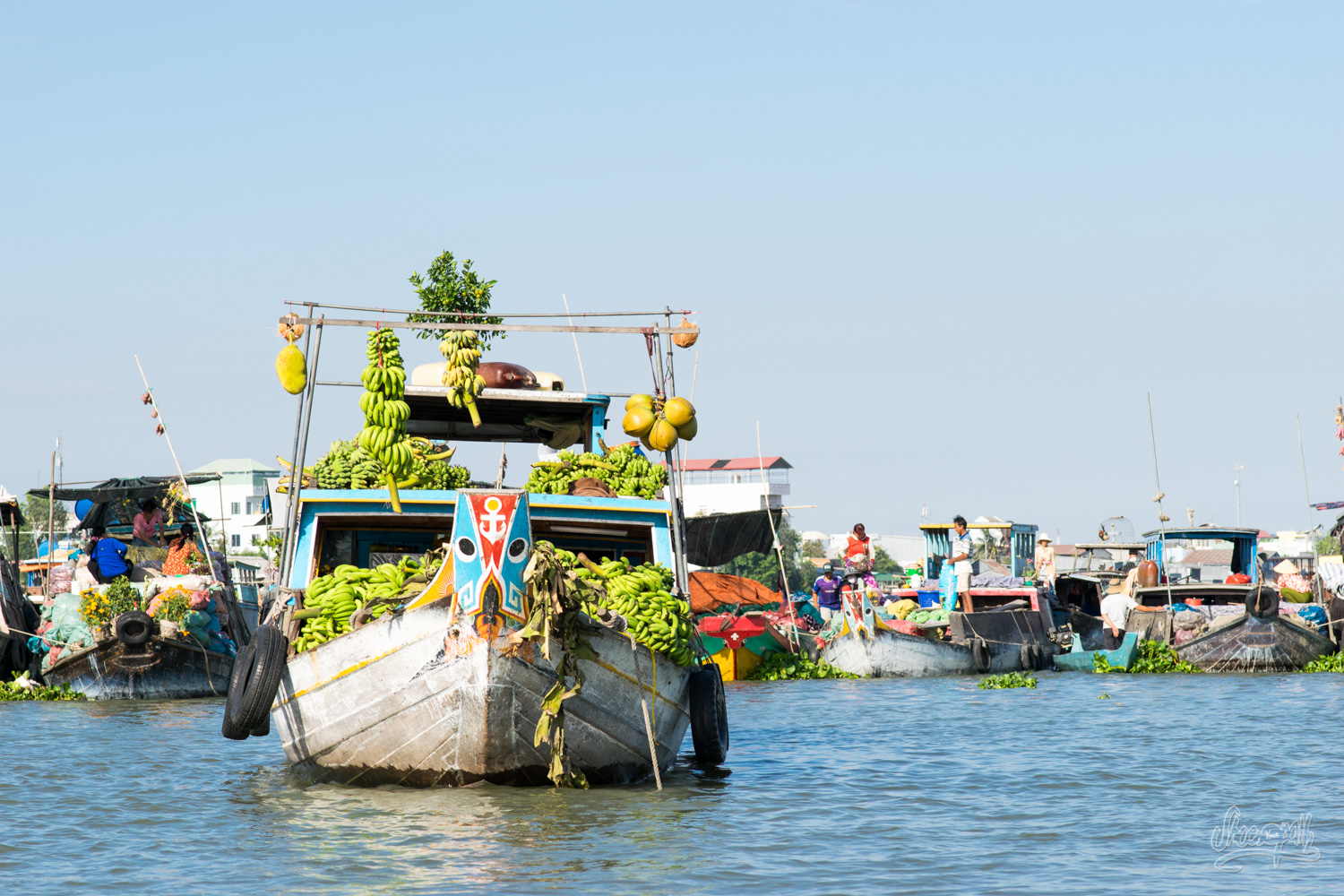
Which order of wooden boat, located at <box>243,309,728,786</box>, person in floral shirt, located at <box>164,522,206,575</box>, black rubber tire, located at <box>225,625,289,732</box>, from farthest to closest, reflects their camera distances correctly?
person in floral shirt, located at <box>164,522,206,575</box> → black rubber tire, located at <box>225,625,289,732</box> → wooden boat, located at <box>243,309,728,786</box>

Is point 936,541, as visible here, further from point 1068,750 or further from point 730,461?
point 730,461

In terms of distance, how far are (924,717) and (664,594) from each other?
27.0 feet

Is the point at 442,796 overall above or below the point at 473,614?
below

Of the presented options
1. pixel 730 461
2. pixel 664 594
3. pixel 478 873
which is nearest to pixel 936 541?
pixel 664 594

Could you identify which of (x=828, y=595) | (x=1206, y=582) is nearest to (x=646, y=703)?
(x=828, y=595)

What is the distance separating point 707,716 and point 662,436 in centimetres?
263

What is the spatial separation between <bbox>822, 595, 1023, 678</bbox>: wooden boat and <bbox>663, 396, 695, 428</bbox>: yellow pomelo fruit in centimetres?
1286

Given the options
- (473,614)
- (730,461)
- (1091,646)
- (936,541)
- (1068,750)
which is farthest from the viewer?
(730,461)

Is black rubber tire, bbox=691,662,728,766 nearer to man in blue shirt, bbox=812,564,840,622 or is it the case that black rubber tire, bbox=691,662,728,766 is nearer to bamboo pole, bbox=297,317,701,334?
bamboo pole, bbox=297,317,701,334

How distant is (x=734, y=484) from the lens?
9512 centimetres

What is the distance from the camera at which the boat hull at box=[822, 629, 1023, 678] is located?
82.8ft

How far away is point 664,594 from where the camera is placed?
11.1 meters

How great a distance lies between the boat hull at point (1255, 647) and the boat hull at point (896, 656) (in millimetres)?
4333

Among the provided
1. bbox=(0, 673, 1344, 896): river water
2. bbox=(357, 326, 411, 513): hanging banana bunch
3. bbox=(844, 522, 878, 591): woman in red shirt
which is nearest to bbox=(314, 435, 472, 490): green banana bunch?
bbox=(357, 326, 411, 513): hanging banana bunch
